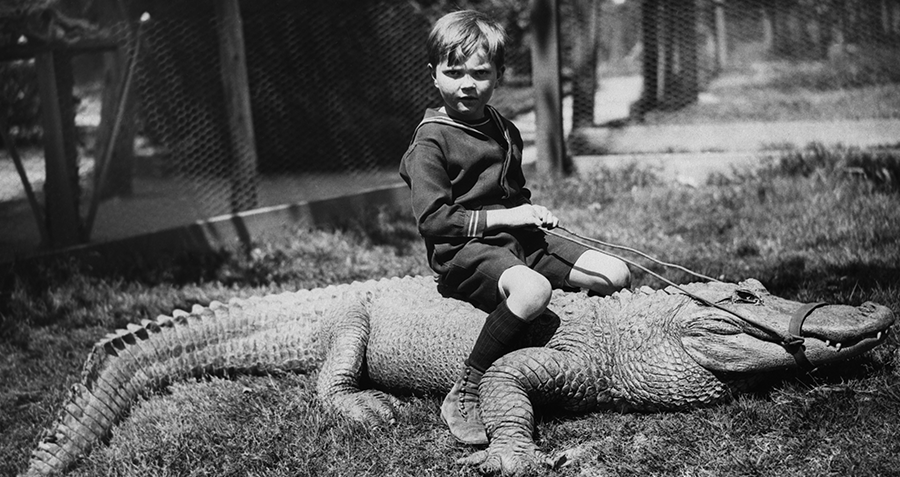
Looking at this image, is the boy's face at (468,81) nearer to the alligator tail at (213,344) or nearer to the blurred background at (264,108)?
the alligator tail at (213,344)

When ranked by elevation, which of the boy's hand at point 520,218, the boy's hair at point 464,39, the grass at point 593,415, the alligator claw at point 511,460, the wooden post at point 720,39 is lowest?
the wooden post at point 720,39

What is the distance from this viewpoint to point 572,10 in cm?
850

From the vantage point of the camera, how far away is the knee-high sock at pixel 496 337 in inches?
129

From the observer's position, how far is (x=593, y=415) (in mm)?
3371

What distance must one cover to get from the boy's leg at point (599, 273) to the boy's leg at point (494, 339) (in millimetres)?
386

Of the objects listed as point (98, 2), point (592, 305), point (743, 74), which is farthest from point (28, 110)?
point (743, 74)

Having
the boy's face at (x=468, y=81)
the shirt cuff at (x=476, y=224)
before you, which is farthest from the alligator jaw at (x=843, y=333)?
the boy's face at (x=468, y=81)

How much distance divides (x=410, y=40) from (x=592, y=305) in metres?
5.49

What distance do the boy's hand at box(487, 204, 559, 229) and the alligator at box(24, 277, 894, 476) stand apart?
36 cm

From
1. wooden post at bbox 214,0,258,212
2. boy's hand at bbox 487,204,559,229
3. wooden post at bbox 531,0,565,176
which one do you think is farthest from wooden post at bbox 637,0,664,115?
boy's hand at bbox 487,204,559,229

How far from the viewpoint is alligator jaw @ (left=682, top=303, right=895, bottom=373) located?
295cm

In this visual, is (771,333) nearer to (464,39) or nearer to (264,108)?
(464,39)

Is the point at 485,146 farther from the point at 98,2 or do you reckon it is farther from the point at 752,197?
the point at 98,2

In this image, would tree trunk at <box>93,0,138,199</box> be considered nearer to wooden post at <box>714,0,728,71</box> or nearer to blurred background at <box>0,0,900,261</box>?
blurred background at <box>0,0,900,261</box>
